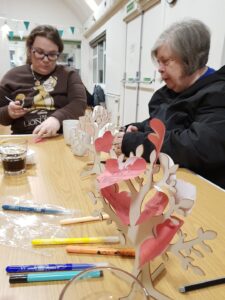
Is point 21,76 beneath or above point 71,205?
above

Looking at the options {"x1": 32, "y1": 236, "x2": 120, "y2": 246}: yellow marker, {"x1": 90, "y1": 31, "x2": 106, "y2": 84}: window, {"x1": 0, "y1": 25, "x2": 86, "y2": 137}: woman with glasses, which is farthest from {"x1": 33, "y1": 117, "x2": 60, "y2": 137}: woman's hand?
{"x1": 90, "y1": 31, "x2": 106, "y2": 84}: window

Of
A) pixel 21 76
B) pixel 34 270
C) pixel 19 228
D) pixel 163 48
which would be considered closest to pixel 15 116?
pixel 21 76

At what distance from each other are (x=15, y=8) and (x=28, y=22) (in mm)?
391

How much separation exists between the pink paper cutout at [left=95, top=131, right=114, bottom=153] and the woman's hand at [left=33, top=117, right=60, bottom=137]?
79cm

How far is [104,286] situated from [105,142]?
193mm

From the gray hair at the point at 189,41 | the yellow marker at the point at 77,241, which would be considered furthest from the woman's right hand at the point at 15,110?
the yellow marker at the point at 77,241

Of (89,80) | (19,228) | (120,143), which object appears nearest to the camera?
(19,228)

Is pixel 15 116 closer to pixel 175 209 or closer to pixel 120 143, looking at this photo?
pixel 120 143

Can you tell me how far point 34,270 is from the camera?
0.38 meters

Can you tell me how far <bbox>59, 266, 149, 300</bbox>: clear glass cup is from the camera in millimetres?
294

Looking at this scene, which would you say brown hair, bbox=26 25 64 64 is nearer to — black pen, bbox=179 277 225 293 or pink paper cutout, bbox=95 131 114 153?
pink paper cutout, bbox=95 131 114 153

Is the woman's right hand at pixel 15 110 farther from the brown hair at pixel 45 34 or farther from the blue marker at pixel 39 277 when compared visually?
the blue marker at pixel 39 277

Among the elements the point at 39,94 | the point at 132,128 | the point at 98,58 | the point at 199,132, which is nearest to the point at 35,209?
the point at 199,132

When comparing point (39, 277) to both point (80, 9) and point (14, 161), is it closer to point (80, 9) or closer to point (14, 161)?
point (14, 161)
